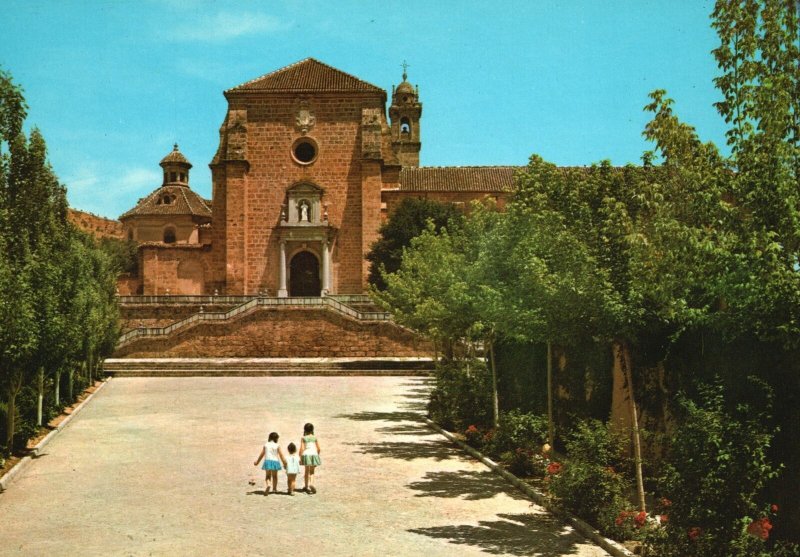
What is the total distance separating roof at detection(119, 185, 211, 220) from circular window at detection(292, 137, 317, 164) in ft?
68.3

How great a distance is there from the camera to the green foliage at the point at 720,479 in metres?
6.90

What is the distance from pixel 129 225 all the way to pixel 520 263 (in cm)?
6031

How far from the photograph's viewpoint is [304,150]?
48531 millimetres

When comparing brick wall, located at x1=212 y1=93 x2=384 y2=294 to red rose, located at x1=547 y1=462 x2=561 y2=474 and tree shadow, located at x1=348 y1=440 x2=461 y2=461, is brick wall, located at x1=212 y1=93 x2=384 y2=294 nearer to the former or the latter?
tree shadow, located at x1=348 y1=440 x2=461 y2=461

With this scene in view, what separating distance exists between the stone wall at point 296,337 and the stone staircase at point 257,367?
154cm

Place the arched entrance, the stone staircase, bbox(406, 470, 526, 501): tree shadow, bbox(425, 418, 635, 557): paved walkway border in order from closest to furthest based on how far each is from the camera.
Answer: bbox(425, 418, 635, 557): paved walkway border → bbox(406, 470, 526, 501): tree shadow → the stone staircase → the arched entrance

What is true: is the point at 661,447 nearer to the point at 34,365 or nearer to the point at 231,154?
the point at 34,365

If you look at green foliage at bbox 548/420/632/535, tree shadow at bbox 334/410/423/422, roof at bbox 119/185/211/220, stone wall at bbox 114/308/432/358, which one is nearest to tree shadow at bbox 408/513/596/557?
green foliage at bbox 548/420/632/535

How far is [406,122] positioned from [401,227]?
1383 inches

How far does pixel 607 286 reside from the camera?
9203 millimetres

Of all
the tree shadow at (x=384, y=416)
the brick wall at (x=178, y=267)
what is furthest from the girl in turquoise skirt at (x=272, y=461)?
the brick wall at (x=178, y=267)

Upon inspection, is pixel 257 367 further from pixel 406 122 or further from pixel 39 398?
pixel 406 122

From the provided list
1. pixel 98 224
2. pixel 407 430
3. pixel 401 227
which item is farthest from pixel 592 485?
pixel 98 224

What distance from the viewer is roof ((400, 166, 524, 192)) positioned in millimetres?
54281
